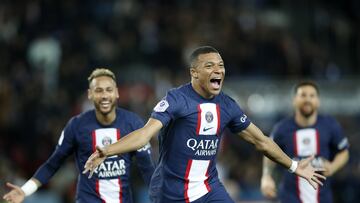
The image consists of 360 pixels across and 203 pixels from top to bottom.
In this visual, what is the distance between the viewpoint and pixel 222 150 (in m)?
14.1

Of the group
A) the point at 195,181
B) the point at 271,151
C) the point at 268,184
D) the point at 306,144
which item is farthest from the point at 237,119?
the point at 306,144

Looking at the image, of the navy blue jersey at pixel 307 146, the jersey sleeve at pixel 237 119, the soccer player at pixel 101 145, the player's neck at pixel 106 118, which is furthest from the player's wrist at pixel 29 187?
the navy blue jersey at pixel 307 146

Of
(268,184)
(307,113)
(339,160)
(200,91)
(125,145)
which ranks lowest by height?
(268,184)

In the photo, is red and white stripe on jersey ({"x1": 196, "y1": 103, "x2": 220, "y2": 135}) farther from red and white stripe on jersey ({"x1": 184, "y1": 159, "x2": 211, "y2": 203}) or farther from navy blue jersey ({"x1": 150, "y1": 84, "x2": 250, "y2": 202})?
red and white stripe on jersey ({"x1": 184, "y1": 159, "x2": 211, "y2": 203})

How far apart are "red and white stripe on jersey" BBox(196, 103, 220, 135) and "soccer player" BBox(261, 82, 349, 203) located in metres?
2.04

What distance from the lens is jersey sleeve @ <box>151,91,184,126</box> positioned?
663cm

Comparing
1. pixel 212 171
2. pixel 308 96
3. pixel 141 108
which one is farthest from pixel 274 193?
pixel 141 108

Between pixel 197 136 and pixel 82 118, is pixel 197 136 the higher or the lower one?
the lower one

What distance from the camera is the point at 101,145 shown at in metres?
7.75

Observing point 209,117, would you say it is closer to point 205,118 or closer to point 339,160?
point 205,118

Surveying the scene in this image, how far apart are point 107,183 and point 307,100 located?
261 centimetres

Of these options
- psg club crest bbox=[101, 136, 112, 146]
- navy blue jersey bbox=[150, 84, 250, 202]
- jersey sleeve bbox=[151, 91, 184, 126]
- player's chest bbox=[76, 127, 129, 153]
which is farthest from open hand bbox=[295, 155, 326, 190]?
psg club crest bbox=[101, 136, 112, 146]

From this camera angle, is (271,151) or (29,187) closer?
(271,151)

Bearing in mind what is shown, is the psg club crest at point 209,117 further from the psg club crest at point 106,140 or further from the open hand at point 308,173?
the psg club crest at point 106,140
